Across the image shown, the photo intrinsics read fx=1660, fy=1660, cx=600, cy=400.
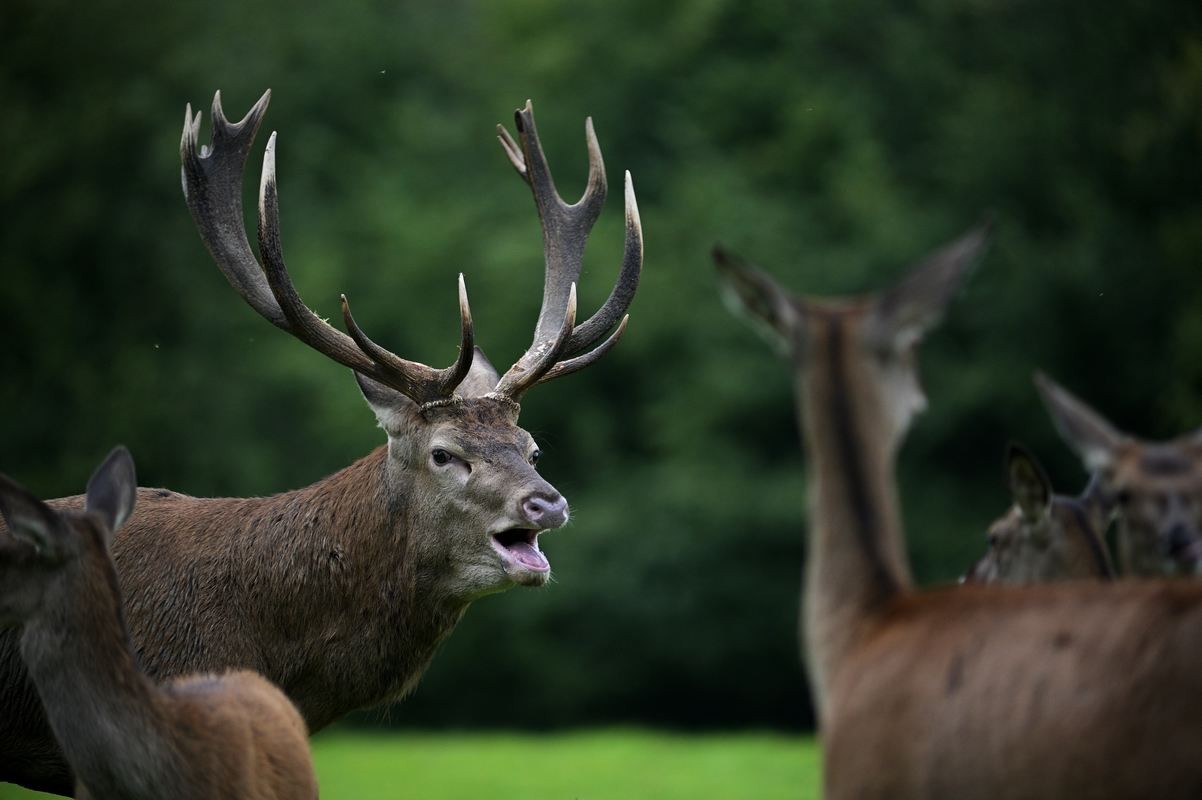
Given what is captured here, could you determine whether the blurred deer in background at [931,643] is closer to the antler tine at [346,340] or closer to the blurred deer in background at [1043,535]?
the blurred deer in background at [1043,535]

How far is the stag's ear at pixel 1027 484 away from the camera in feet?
20.1

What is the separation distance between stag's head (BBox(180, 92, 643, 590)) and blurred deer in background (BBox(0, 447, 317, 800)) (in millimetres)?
1517

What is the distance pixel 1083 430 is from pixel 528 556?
7.45ft

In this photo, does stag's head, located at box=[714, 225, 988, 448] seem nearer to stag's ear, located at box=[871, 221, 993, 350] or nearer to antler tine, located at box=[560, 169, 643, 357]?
stag's ear, located at box=[871, 221, 993, 350]

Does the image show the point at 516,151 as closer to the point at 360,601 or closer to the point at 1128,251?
the point at 360,601

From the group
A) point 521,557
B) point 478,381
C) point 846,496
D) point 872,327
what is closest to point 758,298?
point 872,327

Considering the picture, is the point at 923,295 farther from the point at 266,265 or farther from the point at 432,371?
the point at 266,265

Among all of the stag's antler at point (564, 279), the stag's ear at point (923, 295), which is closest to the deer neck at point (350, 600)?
the stag's antler at point (564, 279)

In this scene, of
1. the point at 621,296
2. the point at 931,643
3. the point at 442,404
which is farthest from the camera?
the point at 621,296

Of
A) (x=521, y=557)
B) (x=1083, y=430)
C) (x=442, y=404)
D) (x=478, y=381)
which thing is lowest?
(x=521, y=557)

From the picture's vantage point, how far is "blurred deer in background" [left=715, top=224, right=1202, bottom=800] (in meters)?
3.64

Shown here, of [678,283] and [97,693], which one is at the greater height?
[678,283]

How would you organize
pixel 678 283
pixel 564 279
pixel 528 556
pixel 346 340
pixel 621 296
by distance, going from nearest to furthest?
pixel 528 556 < pixel 346 340 < pixel 621 296 < pixel 564 279 < pixel 678 283

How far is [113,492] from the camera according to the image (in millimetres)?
5590
